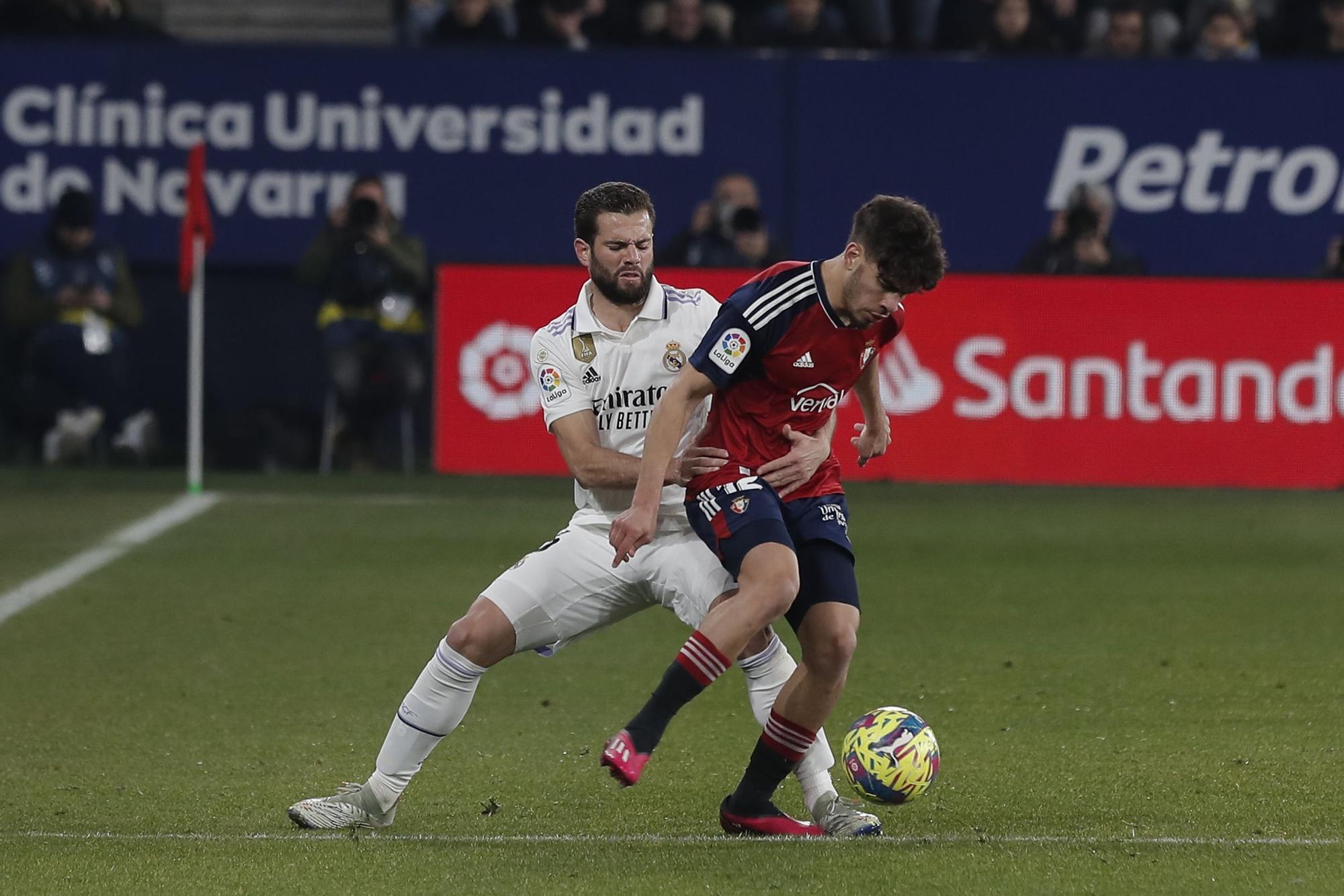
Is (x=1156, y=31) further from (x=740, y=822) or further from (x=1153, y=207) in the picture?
(x=740, y=822)

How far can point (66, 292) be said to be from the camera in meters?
15.9

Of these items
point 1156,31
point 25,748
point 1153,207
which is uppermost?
point 1156,31

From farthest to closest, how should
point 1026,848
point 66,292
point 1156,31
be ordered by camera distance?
point 1156,31 → point 66,292 → point 1026,848

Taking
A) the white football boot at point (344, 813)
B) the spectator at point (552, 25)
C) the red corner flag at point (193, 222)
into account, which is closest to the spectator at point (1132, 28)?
the spectator at point (552, 25)

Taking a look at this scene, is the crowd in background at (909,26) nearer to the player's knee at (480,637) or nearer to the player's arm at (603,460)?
the player's arm at (603,460)

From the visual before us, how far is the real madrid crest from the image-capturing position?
6.21 metres

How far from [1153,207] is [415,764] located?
485 inches

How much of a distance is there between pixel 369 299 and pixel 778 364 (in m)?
10.3

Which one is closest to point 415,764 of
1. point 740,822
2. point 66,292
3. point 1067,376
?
point 740,822

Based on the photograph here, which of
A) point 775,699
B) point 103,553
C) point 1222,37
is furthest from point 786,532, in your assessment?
point 1222,37

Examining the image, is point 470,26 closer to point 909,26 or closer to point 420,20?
point 420,20

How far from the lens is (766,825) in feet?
19.6

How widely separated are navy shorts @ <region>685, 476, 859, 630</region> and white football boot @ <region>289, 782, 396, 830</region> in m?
1.16

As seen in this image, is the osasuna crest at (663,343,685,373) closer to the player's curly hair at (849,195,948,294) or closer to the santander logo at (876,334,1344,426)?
the player's curly hair at (849,195,948,294)
